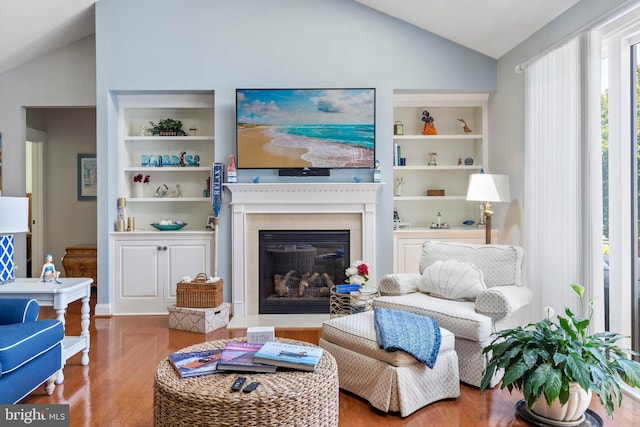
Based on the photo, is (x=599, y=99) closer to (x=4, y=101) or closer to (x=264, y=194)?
(x=264, y=194)

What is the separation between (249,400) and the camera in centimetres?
167

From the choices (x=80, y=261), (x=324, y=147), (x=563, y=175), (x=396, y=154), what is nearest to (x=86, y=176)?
(x=80, y=261)

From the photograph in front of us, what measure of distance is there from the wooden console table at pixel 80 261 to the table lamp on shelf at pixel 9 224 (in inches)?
109

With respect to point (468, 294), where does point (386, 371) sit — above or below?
below

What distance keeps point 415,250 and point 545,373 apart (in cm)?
246

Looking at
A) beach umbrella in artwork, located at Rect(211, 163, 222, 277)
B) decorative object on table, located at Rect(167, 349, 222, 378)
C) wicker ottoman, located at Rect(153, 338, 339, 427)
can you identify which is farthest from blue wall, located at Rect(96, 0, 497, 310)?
wicker ottoman, located at Rect(153, 338, 339, 427)

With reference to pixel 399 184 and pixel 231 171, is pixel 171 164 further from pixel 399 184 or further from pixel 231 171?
pixel 399 184

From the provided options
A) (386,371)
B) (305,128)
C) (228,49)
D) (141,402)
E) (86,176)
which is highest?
(228,49)

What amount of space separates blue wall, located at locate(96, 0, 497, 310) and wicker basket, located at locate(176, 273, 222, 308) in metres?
0.41

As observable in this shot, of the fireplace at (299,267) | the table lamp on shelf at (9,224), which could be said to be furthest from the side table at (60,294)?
the fireplace at (299,267)

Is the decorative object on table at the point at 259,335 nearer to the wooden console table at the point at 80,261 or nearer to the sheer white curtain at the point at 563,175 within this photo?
the sheer white curtain at the point at 563,175

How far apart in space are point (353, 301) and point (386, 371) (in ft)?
3.85

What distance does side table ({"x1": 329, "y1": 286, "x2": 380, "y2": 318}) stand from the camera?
345cm

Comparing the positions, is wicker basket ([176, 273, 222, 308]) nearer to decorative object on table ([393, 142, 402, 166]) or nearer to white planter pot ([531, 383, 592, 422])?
decorative object on table ([393, 142, 402, 166])
